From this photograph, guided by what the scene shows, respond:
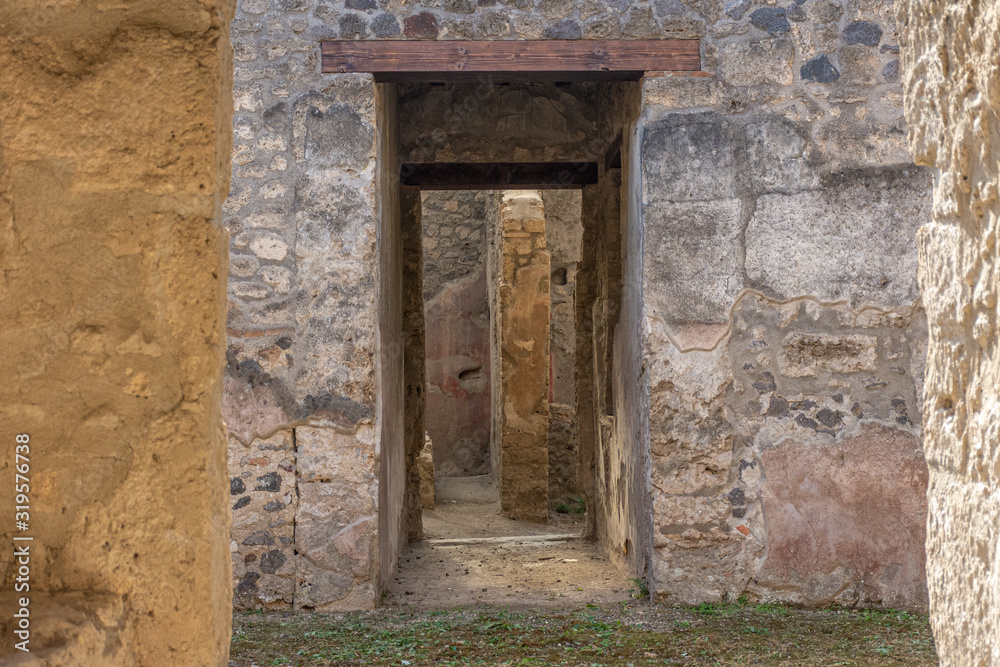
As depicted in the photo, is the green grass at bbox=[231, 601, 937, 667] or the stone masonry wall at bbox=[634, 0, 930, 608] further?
the stone masonry wall at bbox=[634, 0, 930, 608]

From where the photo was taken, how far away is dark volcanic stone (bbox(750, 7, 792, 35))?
4.00m

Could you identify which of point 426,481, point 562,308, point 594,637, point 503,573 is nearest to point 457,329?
point 562,308

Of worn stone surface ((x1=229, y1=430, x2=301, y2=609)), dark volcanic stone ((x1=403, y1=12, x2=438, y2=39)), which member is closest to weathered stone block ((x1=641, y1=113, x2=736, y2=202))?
dark volcanic stone ((x1=403, y1=12, x2=438, y2=39))

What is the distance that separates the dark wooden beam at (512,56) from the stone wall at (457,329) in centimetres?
756

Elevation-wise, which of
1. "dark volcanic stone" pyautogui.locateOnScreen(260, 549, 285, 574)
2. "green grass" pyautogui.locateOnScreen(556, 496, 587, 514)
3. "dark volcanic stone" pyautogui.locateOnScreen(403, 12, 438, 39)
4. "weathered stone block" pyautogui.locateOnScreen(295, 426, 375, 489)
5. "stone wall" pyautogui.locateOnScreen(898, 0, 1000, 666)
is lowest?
"green grass" pyautogui.locateOnScreen(556, 496, 587, 514)

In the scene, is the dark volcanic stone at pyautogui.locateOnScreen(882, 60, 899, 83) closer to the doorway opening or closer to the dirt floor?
the doorway opening

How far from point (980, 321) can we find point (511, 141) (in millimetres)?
4519

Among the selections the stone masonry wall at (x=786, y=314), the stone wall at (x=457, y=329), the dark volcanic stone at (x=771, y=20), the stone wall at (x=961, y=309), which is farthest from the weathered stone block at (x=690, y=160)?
the stone wall at (x=457, y=329)

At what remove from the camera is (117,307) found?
139 centimetres

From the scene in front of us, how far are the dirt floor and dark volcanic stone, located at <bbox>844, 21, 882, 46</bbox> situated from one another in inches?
111

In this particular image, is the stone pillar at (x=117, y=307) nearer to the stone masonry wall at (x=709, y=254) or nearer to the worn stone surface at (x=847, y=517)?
the stone masonry wall at (x=709, y=254)

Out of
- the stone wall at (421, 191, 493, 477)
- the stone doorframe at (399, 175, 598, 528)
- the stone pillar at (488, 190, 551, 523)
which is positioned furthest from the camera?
the stone wall at (421, 191, 493, 477)

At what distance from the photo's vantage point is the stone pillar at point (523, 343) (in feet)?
28.0

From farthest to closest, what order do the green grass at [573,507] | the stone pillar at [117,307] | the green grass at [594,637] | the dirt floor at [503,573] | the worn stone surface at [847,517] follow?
the green grass at [573,507], the dirt floor at [503,573], the worn stone surface at [847,517], the green grass at [594,637], the stone pillar at [117,307]
